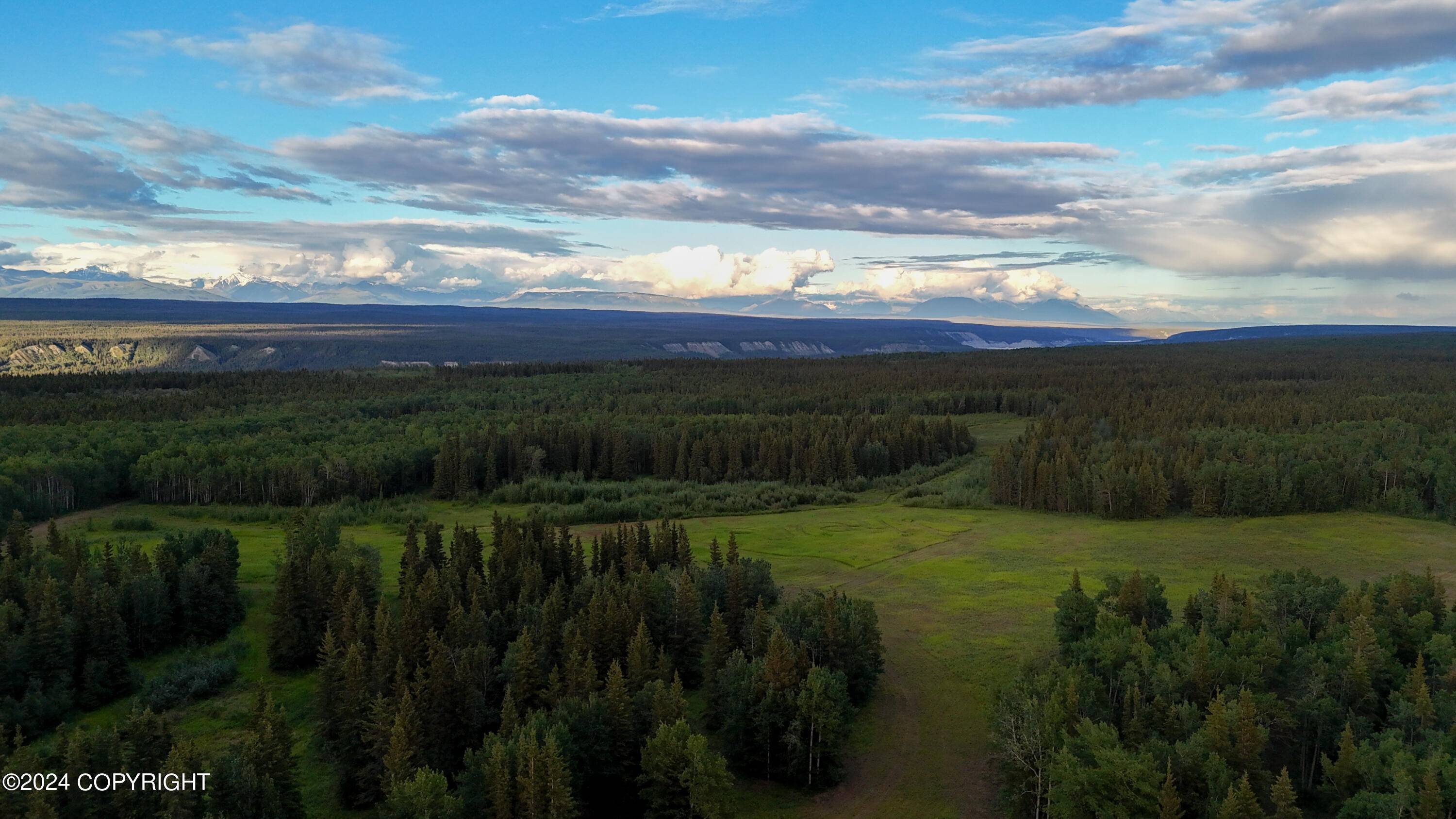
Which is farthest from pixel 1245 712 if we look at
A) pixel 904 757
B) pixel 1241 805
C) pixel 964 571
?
pixel 964 571

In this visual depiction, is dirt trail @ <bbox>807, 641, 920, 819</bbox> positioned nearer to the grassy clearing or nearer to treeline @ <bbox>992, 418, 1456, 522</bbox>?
the grassy clearing

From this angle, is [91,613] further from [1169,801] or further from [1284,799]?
[1284,799]

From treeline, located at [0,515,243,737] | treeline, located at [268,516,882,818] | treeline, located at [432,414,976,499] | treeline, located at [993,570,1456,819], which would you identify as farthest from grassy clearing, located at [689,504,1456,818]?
treeline, located at [0,515,243,737]

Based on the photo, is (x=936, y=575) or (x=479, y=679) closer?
(x=479, y=679)

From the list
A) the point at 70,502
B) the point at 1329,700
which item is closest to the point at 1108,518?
the point at 1329,700

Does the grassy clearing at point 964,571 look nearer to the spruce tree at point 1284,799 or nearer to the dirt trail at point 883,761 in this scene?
the dirt trail at point 883,761

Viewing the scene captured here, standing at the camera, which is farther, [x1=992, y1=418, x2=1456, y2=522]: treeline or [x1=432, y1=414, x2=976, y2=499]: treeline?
[x1=432, y1=414, x2=976, y2=499]: treeline
